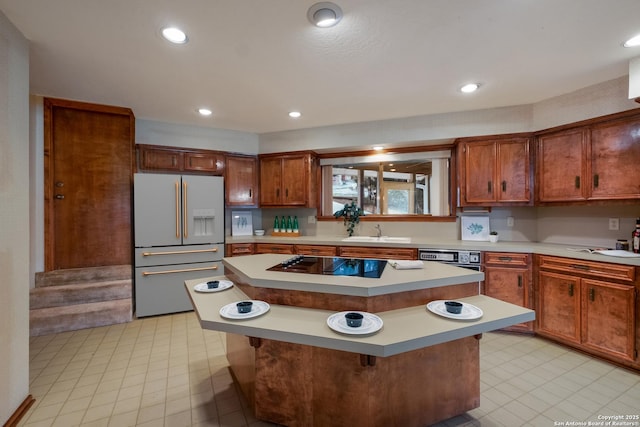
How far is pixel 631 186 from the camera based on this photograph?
2422 mm

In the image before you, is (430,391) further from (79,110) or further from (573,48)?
(79,110)

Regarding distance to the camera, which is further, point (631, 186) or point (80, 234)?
point (80, 234)

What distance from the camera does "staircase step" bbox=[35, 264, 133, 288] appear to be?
3.14 metres

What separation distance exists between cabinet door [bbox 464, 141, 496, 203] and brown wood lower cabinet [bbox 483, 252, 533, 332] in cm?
73

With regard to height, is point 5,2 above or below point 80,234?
above

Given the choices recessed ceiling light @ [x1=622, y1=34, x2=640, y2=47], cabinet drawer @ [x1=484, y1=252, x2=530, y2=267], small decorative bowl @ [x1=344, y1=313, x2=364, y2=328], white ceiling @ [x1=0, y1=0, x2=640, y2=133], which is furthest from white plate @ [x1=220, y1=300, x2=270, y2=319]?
recessed ceiling light @ [x1=622, y1=34, x2=640, y2=47]

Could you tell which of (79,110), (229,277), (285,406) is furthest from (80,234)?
(285,406)

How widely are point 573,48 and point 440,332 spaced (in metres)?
2.40

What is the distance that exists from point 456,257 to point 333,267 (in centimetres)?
180

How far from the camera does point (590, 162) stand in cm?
266

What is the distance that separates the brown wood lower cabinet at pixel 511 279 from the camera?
9.48 ft

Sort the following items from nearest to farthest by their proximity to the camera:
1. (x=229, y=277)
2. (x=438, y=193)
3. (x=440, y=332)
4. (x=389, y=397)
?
(x=440, y=332) < (x=389, y=397) < (x=229, y=277) < (x=438, y=193)

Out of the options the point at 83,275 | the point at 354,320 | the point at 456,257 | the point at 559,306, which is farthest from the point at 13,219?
the point at 559,306

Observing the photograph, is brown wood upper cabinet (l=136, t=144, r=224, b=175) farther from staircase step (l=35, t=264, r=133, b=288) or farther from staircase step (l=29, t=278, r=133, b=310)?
staircase step (l=29, t=278, r=133, b=310)
